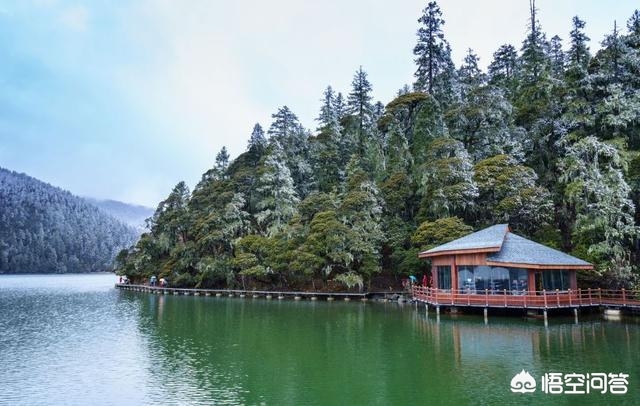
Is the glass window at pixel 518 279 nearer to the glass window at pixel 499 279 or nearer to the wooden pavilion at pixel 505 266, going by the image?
the wooden pavilion at pixel 505 266

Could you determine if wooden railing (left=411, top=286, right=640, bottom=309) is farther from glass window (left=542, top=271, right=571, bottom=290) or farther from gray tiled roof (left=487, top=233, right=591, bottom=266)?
gray tiled roof (left=487, top=233, right=591, bottom=266)

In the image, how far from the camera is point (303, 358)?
15.7 meters

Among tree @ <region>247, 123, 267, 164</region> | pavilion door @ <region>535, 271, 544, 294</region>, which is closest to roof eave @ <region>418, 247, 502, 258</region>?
pavilion door @ <region>535, 271, 544, 294</region>

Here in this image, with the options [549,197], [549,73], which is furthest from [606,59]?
[549,197]

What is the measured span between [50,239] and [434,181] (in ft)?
419

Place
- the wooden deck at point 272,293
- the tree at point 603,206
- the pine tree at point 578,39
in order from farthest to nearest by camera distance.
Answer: the pine tree at point 578,39 → the wooden deck at point 272,293 → the tree at point 603,206

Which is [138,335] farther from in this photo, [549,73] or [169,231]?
[549,73]

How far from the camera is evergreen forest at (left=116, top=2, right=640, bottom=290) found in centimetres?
2959

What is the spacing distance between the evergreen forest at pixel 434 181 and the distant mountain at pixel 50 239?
8458 cm

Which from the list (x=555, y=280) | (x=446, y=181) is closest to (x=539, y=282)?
(x=555, y=280)

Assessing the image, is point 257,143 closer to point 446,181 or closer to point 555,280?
point 446,181

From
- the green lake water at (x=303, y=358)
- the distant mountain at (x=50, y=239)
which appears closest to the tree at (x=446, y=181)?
the green lake water at (x=303, y=358)

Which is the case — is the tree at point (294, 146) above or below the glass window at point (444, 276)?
above

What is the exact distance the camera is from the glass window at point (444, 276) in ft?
90.7
